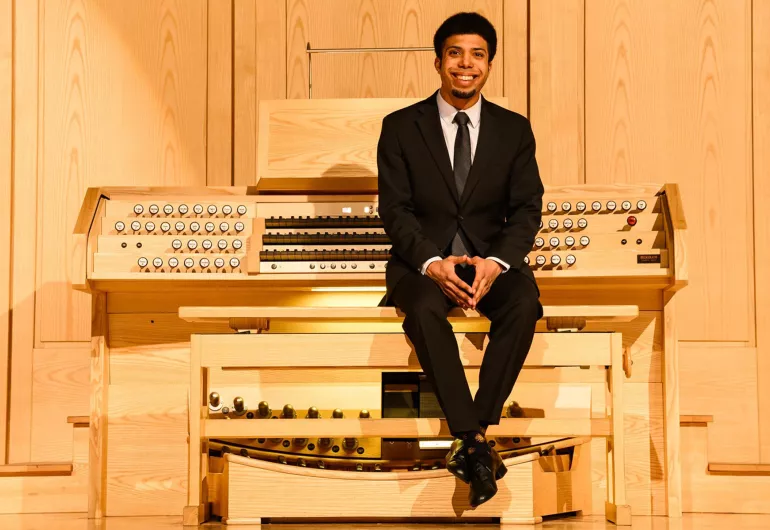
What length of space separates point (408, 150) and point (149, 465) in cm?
166

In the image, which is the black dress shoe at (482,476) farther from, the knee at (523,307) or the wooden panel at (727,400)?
the wooden panel at (727,400)

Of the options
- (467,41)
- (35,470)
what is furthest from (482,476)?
(35,470)

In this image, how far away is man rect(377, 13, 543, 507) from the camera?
3.06 m

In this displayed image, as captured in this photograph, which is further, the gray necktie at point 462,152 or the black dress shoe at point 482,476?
the gray necktie at point 462,152

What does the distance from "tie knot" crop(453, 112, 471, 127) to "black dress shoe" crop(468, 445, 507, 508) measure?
116 cm

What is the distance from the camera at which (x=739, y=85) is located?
14.9 ft

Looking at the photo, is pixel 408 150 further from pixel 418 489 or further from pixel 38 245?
pixel 38 245

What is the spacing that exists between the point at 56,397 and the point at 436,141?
2.21 metres

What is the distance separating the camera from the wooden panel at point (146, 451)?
A: 3.90 m

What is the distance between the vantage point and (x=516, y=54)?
4.69 metres

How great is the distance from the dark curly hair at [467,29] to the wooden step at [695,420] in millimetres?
1624

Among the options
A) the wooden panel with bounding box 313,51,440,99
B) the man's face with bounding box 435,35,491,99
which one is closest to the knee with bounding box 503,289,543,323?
the man's face with bounding box 435,35,491,99

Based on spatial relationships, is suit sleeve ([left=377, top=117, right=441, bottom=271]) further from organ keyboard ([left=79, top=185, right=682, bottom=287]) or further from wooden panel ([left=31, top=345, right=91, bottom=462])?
wooden panel ([left=31, top=345, right=91, bottom=462])

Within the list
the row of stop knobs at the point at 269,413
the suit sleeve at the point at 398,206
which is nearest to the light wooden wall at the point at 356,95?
the row of stop knobs at the point at 269,413
